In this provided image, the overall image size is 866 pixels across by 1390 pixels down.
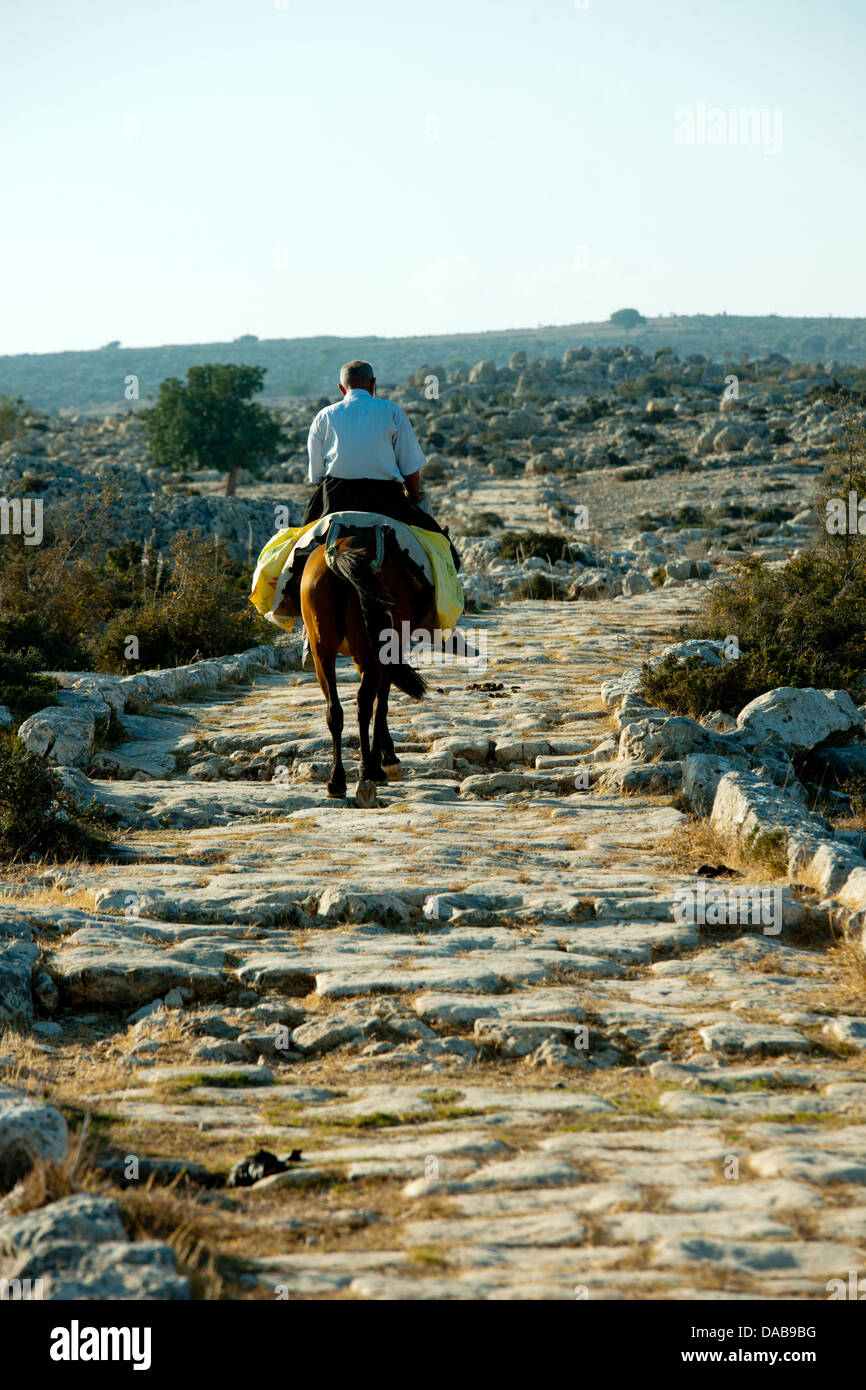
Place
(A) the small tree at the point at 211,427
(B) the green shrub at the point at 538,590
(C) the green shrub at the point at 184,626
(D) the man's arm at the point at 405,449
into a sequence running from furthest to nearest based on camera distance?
(A) the small tree at the point at 211,427 → (B) the green shrub at the point at 538,590 → (C) the green shrub at the point at 184,626 → (D) the man's arm at the point at 405,449

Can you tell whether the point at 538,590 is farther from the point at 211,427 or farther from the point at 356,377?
the point at 211,427

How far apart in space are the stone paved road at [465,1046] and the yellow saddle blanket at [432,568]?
1358mm

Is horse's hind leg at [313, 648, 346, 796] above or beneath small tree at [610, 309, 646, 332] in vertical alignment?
beneath

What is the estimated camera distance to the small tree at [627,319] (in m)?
165

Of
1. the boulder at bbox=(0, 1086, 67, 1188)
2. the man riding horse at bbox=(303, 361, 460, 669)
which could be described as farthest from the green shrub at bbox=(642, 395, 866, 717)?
the boulder at bbox=(0, 1086, 67, 1188)

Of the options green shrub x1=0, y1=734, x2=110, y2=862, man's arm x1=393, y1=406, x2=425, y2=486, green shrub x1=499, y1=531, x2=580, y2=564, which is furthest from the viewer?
green shrub x1=499, y1=531, x2=580, y2=564

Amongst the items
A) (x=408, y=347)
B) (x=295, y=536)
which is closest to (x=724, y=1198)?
(x=295, y=536)

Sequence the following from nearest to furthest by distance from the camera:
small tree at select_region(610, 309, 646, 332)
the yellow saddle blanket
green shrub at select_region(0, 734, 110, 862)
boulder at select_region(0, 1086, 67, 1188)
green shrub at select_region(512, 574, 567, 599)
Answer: boulder at select_region(0, 1086, 67, 1188) → green shrub at select_region(0, 734, 110, 862) → the yellow saddle blanket → green shrub at select_region(512, 574, 567, 599) → small tree at select_region(610, 309, 646, 332)

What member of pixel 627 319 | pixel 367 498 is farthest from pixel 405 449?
pixel 627 319

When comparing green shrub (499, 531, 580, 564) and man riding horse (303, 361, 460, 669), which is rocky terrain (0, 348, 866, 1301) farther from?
green shrub (499, 531, 580, 564)

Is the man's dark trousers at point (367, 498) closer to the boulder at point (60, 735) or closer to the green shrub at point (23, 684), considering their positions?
the boulder at point (60, 735)

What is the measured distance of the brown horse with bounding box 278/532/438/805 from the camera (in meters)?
7.87

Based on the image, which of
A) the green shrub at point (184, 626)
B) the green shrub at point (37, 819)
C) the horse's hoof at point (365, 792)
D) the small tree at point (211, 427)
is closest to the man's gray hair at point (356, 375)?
the horse's hoof at point (365, 792)

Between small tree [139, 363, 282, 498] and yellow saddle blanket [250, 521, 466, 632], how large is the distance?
32.3 metres
